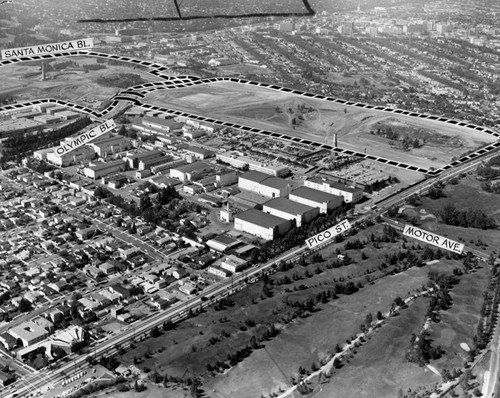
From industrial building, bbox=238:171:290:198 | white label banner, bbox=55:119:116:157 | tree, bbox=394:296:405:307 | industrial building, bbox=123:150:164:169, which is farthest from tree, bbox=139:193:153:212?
white label banner, bbox=55:119:116:157

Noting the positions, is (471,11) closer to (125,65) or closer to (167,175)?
(125,65)

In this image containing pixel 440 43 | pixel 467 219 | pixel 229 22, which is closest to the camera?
pixel 467 219

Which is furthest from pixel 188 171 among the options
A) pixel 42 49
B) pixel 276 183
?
pixel 42 49

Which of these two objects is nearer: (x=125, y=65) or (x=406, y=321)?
(x=406, y=321)

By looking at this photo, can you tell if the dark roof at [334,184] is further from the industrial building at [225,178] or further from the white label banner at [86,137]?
the white label banner at [86,137]

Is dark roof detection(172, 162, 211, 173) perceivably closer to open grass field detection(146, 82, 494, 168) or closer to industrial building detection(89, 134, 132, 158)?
industrial building detection(89, 134, 132, 158)

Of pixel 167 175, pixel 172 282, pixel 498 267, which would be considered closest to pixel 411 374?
pixel 498 267

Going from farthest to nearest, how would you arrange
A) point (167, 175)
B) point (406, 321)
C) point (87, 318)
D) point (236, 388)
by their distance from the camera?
point (167, 175)
point (87, 318)
point (406, 321)
point (236, 388)
